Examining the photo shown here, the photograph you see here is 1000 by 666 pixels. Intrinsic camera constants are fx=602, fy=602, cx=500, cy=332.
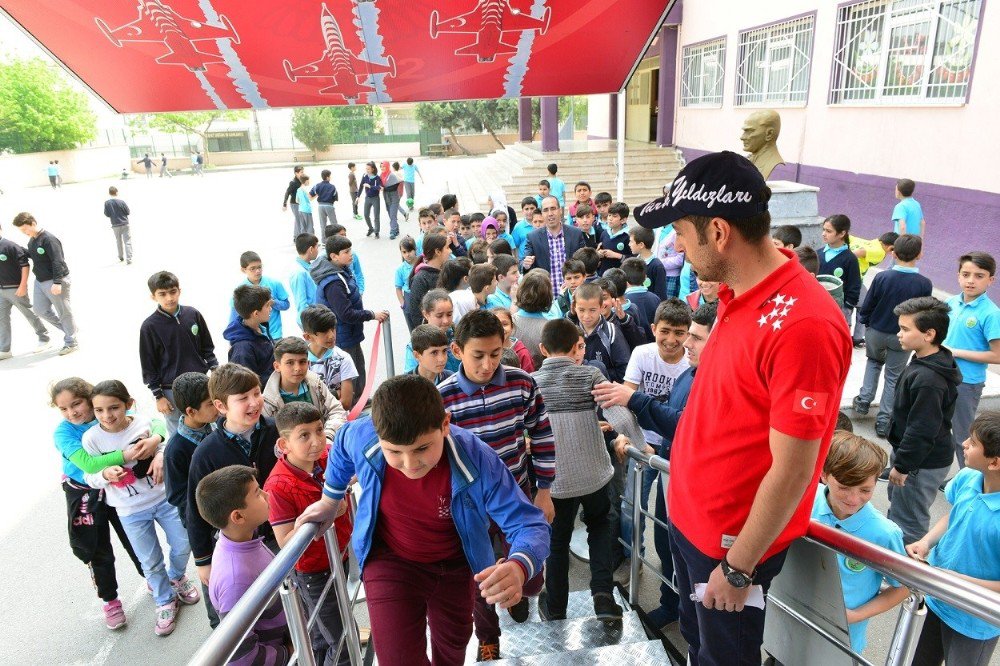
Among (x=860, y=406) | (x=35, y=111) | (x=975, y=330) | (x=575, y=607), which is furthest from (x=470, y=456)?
(x=35, y=111)

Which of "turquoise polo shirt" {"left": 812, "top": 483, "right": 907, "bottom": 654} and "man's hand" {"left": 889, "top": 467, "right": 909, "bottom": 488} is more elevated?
"turquoise polo shirt" {"left": 812, "top": 483, "right": 907, "bottom": 654}

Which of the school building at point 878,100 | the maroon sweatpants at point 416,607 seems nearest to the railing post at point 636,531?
the maroon sweatpants at point 416,607

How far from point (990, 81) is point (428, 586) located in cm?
1023

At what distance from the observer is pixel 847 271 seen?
6.37m

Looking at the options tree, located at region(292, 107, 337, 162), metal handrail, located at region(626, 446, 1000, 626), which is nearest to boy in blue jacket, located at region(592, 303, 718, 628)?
metal handrail, located at region(626, 446, 1000, 626)

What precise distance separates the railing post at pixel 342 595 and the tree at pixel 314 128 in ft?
166

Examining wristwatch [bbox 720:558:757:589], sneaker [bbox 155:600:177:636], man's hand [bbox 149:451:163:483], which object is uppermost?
wristwatch [bbox 720:558:757:589]

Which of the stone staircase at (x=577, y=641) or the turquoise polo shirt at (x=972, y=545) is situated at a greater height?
the turquoise polo shirt at (x=972, y=545)

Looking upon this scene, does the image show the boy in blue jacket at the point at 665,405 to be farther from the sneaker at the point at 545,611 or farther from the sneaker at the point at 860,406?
the sneaker at the point at 860,406

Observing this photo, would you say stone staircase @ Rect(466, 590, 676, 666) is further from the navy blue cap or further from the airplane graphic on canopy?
the airplane graphic on canopy

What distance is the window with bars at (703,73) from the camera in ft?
53.5

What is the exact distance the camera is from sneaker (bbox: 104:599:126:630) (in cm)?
374

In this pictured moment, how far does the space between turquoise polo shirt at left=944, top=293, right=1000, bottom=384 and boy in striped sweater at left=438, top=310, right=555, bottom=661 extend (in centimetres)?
351

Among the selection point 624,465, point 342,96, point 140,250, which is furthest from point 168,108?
point 140,250
